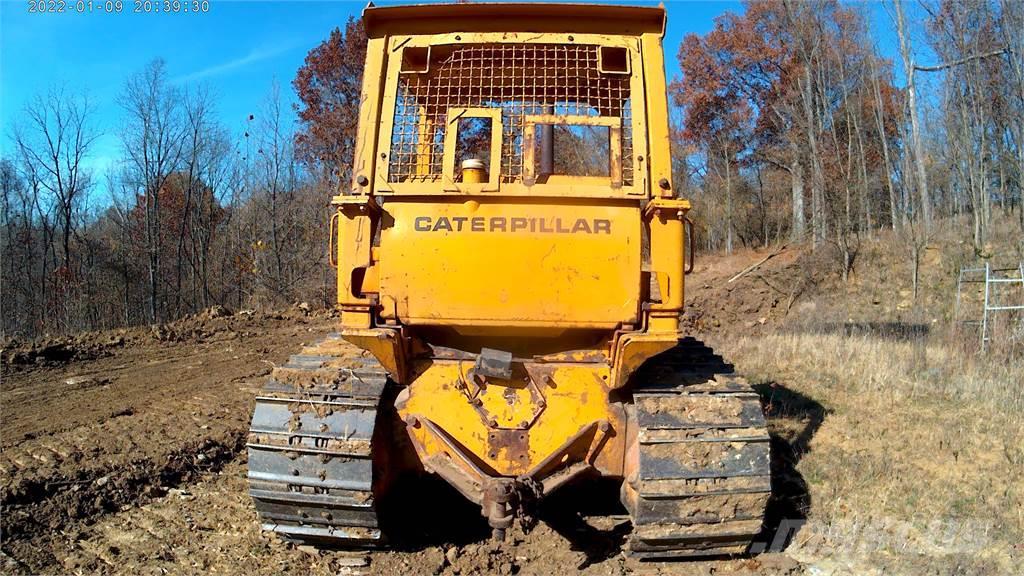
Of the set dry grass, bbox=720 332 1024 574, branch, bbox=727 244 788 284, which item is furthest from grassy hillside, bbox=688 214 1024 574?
branch, bbox=727 244 788 284

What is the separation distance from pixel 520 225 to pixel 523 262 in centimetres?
18

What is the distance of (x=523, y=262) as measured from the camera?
3.34 meters

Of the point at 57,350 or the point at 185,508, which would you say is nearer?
the point at 185,508

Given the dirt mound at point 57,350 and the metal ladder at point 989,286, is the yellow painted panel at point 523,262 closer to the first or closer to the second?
the dirt mound at point 57,350

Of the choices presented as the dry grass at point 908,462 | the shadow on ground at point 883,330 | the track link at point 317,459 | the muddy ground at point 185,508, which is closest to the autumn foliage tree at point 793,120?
the shadow on ground at point 883,330

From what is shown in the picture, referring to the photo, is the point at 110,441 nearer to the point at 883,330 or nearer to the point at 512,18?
the point at 512,18

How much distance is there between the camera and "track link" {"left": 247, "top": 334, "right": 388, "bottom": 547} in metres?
3.38

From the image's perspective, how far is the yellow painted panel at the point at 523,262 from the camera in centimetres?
334

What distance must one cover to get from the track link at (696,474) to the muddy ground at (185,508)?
1.33 ft

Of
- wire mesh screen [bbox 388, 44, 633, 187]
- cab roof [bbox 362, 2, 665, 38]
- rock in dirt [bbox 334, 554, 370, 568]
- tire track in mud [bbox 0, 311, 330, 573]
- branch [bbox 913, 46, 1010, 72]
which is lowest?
rock in dirt [bbox 334, 554, 370, 568]

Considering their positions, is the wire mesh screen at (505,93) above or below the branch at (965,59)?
below

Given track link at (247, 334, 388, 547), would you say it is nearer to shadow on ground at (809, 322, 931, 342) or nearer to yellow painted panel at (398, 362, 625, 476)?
yellow painted panel at (398, 362, 625, 476)

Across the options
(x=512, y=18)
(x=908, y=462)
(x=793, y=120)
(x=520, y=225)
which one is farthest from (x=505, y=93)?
(x=793, y=120)

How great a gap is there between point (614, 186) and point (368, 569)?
93.9 inches
